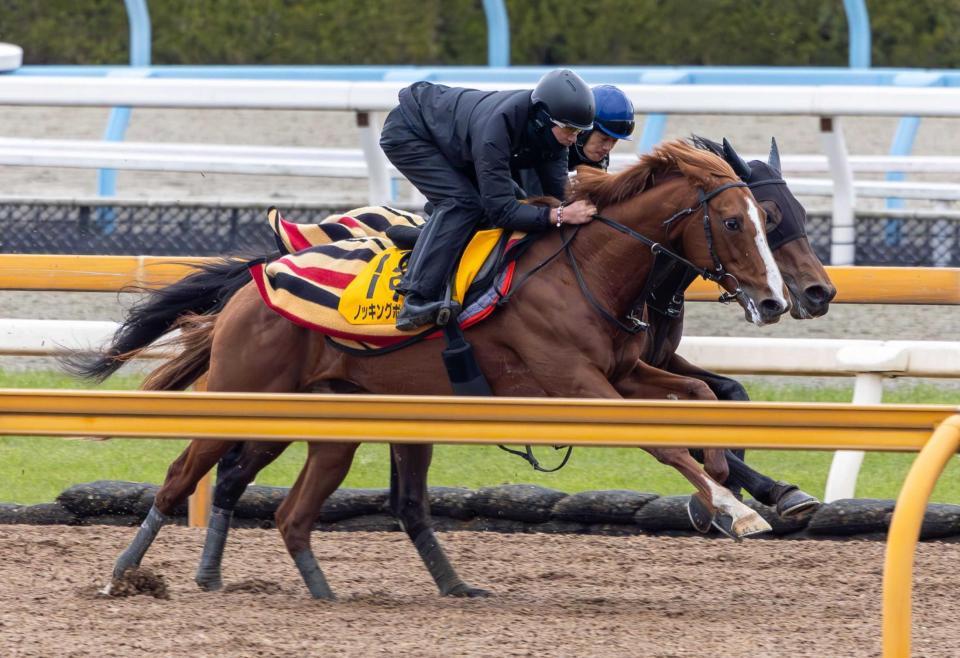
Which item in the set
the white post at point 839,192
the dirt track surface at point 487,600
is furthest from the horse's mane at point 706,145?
the white post at point 839,192

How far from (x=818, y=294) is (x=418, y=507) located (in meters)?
1.37

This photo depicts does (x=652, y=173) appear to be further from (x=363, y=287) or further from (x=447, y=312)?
(x=363, y=287)

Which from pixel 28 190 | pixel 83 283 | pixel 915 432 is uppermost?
pixel 915 432

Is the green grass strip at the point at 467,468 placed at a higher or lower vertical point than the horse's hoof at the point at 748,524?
lower

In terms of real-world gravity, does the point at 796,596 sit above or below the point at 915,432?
below

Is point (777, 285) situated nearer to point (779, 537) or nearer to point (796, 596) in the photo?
point (796, 596)

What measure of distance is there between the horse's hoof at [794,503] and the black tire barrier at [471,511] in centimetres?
76

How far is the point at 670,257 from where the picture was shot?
16.0 ft

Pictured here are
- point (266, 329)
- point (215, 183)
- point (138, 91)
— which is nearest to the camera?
point (266, 329)

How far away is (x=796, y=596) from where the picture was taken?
15.5 feet

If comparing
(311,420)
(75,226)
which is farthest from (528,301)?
(75,226)

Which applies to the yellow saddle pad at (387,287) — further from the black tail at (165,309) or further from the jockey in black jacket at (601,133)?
the black tail at (165,309)

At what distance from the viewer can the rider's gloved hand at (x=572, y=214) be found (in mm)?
4918

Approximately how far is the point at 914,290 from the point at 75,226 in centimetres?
513
